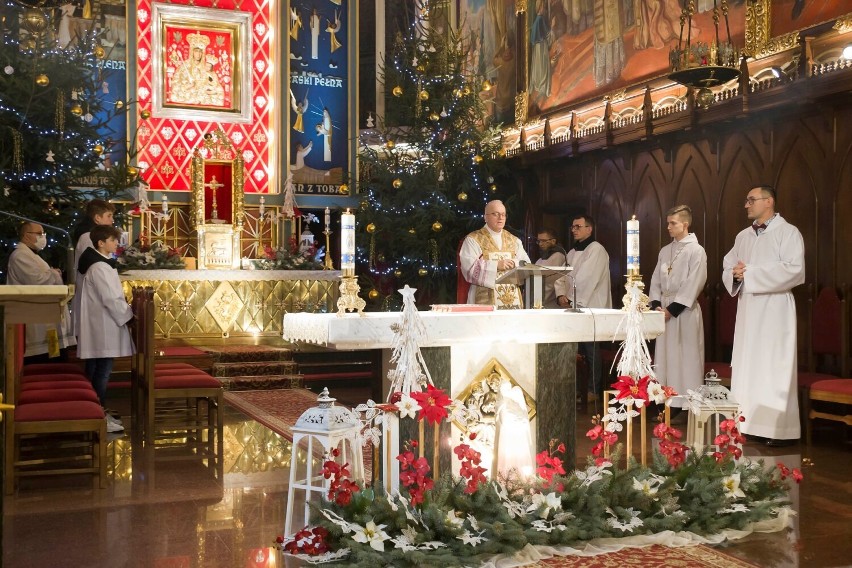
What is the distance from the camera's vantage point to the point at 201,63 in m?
14.1

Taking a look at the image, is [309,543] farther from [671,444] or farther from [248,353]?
[248,353]

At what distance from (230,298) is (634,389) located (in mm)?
8273

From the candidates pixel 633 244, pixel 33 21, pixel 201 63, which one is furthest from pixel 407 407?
pixel 201 63

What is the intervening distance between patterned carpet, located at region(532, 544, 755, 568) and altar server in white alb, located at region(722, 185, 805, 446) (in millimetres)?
2977

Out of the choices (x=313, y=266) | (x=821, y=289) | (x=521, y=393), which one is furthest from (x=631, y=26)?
(x=521, y=393)

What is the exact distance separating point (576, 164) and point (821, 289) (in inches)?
160

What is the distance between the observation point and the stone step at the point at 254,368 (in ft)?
35.3

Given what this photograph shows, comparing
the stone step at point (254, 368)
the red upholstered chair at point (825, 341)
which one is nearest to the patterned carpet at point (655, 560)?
the red upholstered chair at point (825, 341)

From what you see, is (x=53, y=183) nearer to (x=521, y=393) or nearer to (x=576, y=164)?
(x=576, y=164)

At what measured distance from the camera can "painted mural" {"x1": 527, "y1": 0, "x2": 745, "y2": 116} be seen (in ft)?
31.4

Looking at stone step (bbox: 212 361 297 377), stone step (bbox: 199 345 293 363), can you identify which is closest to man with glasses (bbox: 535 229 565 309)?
stone step (bbox: 212 361 297 377)

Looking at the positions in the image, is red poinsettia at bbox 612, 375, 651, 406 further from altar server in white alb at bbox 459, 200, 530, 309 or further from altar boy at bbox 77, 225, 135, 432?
altar boy at bbox 77, 225, 135, 432

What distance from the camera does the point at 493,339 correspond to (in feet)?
16.4

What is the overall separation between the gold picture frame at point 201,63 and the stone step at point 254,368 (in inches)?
188
